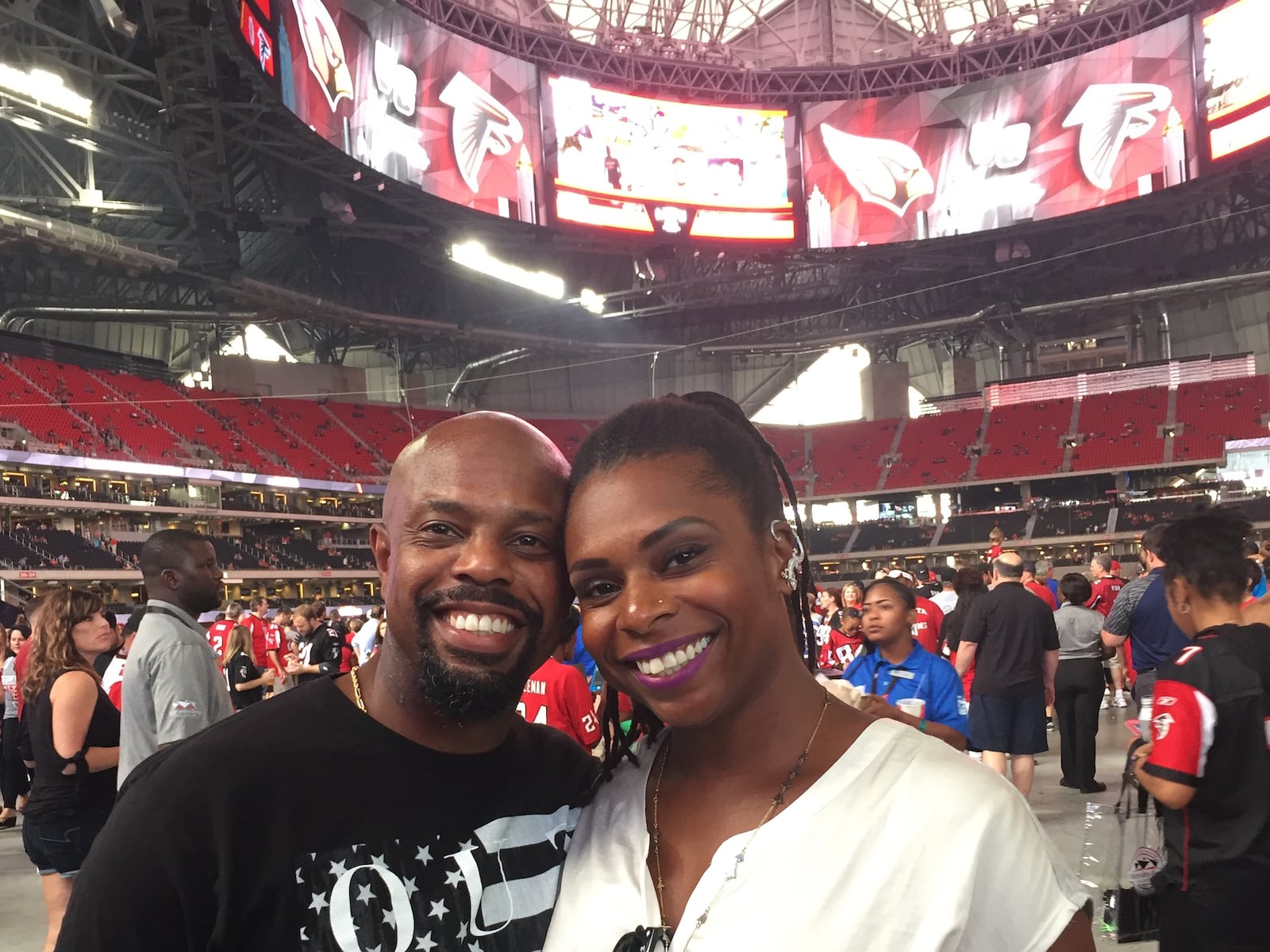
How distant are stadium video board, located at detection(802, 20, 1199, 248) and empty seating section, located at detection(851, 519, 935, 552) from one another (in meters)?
11.8

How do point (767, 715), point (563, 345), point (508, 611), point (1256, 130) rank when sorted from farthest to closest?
point (563, 345) < point (1256, 130) < point (508, 611) < point (767, 715)

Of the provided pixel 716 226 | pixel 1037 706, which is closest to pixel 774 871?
pixel 1037 706

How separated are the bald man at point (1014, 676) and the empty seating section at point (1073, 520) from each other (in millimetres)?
31204

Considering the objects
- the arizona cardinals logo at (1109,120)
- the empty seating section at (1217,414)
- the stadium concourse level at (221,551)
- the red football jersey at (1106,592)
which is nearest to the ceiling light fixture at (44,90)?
the stadium concourse level at (221,551)

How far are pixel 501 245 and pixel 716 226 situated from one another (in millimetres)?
8110

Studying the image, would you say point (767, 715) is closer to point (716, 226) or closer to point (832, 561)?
point (716, 226)

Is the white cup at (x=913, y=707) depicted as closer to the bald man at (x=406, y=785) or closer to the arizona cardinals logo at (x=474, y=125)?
the bald man at (x=406, y=785)

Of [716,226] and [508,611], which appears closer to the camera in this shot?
[508,611]

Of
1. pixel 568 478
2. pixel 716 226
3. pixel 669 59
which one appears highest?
pixel 669 59

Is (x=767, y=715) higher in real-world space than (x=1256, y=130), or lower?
lower

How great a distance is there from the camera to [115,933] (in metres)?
1.29

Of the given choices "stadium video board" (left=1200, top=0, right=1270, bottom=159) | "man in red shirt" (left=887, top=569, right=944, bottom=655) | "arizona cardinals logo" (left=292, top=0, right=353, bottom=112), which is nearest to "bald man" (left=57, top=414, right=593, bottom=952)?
"man in red shirt" (left=887, top=569, right=944, bottom=655)

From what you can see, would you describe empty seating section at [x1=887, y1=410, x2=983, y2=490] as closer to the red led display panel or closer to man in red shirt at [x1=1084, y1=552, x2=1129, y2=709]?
man in red shirt at [x1=1084, y1=552, x2=1129, y2=709]

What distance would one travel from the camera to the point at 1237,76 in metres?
30.0
